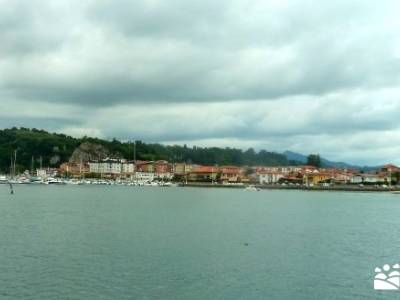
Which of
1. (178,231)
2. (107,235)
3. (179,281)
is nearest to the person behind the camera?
(179,281)

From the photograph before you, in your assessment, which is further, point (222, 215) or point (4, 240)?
point (222, 215)

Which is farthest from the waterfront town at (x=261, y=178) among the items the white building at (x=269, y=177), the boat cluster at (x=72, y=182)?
the boat cluster at (x=72, y=182)

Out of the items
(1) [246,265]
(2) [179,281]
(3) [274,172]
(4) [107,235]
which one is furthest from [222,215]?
(3) [274,172]

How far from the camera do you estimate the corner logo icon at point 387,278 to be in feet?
75.2

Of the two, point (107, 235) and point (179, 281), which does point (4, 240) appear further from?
point (179, 281)

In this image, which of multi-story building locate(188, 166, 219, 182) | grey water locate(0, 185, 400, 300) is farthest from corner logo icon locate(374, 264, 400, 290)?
multi-story building locate(188, 166, 219, 182)

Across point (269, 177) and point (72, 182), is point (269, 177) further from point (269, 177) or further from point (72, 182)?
point (72, 182)

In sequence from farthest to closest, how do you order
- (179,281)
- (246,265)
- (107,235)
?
(107,235) → (246,265) → (179,281)

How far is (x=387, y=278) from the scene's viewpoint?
2495cm

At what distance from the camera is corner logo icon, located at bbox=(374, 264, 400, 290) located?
22.9 m

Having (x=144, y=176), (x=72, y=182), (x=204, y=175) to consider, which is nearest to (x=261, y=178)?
(x=204, y=175)

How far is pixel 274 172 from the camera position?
18500 cm

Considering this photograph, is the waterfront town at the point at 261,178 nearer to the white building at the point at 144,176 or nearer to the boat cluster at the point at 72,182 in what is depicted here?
the white building at the point at 144,176

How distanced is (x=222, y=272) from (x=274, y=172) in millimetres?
161784
